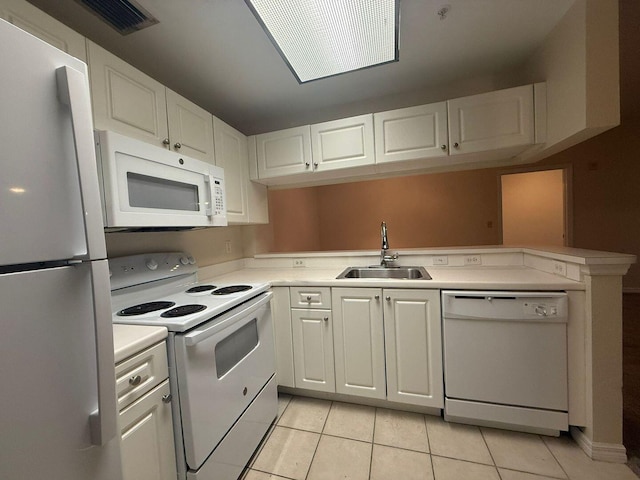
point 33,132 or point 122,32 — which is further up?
point 122,32

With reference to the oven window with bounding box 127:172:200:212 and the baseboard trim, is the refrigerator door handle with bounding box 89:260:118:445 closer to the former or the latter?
the oven window with bounding box 127:172:200:212

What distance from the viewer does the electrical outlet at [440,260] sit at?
203cm

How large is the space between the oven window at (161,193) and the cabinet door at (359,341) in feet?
3.38

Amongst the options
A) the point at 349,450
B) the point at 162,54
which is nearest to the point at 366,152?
the point at 162,54

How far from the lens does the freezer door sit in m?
0.49

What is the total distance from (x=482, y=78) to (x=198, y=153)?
219 centimetres

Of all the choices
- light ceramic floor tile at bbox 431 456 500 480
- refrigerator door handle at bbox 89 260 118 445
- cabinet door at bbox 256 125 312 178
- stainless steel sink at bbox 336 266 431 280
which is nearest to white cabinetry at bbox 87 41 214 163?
cabinet door at bbox 256 125 312 178

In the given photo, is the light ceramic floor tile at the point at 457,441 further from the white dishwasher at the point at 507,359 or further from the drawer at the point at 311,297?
the drawer at the point at 311,297

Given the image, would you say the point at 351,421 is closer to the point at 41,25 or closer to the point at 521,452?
the point at 521,452

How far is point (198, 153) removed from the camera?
167cm

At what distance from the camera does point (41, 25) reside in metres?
0.94

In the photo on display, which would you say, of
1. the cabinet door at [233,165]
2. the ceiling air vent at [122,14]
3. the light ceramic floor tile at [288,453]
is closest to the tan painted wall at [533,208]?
the cabinet door at [233,165]

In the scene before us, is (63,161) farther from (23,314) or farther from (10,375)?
(10,375)

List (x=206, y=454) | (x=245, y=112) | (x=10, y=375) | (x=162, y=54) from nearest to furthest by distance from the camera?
(x=10, y=375) < (x=206, y=454) < (x=162, y=54) < (x=245, y=112)
